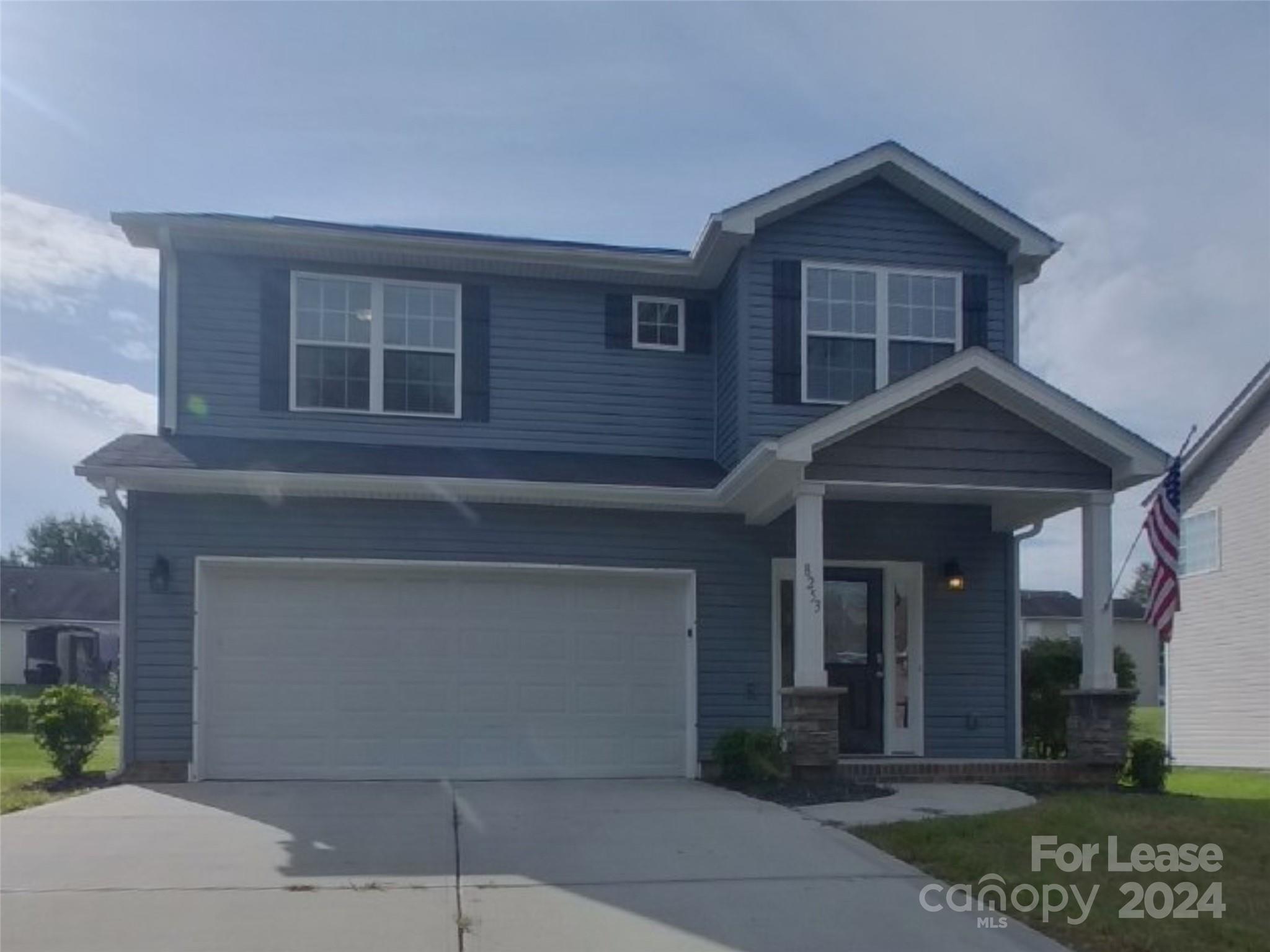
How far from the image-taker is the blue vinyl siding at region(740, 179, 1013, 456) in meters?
12.9

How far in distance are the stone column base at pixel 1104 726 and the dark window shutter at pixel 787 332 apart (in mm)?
4103

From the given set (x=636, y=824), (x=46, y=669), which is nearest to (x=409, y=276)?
(x=636, y=824)

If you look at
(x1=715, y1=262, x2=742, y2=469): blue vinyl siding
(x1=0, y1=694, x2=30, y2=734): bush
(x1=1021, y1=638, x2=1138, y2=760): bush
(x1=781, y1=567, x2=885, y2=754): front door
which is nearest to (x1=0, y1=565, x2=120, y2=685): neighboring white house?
(x1=0, y1=694, x2=30, y2=734): bush

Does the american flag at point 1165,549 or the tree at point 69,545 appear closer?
the american flag at point 1165,549

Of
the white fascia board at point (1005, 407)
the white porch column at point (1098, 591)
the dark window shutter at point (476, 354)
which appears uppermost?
the dark window shutter at point (476, 354)

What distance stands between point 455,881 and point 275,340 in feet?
23.8

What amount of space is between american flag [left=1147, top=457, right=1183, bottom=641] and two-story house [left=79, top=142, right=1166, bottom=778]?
962mm

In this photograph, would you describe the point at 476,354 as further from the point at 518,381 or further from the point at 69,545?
the point at 69,545

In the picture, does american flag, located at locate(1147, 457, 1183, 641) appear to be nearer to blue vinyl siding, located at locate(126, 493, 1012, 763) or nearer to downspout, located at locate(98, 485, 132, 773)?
blue vinyl siding, located at locate(126, 493, 1012, 763)

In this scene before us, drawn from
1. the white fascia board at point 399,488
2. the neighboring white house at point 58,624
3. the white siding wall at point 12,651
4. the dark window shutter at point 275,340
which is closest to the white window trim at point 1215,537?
the white fascia board at point 399,488

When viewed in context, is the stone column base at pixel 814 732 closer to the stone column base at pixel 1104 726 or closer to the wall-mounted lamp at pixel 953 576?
the stone column base at pixel 1104 726

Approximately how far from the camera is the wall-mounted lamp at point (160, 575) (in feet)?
38.6

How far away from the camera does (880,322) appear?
1332 centimetres

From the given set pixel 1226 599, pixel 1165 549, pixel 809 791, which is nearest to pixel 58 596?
pixel 1226 599
